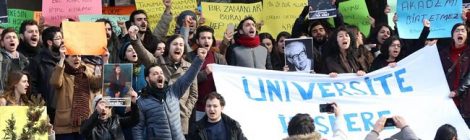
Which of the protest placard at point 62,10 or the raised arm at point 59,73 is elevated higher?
the protest placard at point 62,10

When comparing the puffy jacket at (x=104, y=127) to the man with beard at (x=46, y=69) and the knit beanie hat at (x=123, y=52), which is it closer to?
the man with beard at (x=46, y=69)

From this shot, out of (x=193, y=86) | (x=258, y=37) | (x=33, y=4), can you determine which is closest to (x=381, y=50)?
(x=258, y=37)

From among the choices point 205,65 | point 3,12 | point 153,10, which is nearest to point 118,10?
point 153,10

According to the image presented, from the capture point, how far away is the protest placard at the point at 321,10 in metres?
15.9

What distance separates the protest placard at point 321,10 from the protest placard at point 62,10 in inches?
98.7

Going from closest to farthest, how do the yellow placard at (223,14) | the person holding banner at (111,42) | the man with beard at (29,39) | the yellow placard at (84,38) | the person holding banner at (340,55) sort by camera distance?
the yellow placard at (84,38) → the man with beard at (29,39) → the person holding banner at (111,42) → the person holding banner at (340,55) → the yellow placard at (223,14)

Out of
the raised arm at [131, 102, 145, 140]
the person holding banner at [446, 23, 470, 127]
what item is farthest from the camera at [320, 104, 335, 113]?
the raised arm at [131, 102, 145, 140]

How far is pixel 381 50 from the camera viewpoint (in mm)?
15336

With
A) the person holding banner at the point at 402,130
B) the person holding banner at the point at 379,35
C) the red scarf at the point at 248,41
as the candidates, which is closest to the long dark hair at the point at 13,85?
the red scarf at the point at 248,41

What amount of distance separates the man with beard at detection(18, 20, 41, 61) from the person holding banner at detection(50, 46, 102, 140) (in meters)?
0.66

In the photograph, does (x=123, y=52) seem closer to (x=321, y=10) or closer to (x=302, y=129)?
(x=321, y=10)

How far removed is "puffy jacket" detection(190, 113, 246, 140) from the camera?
13.3 m

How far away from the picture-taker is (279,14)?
16.6 metres

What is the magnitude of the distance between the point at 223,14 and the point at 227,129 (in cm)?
331
